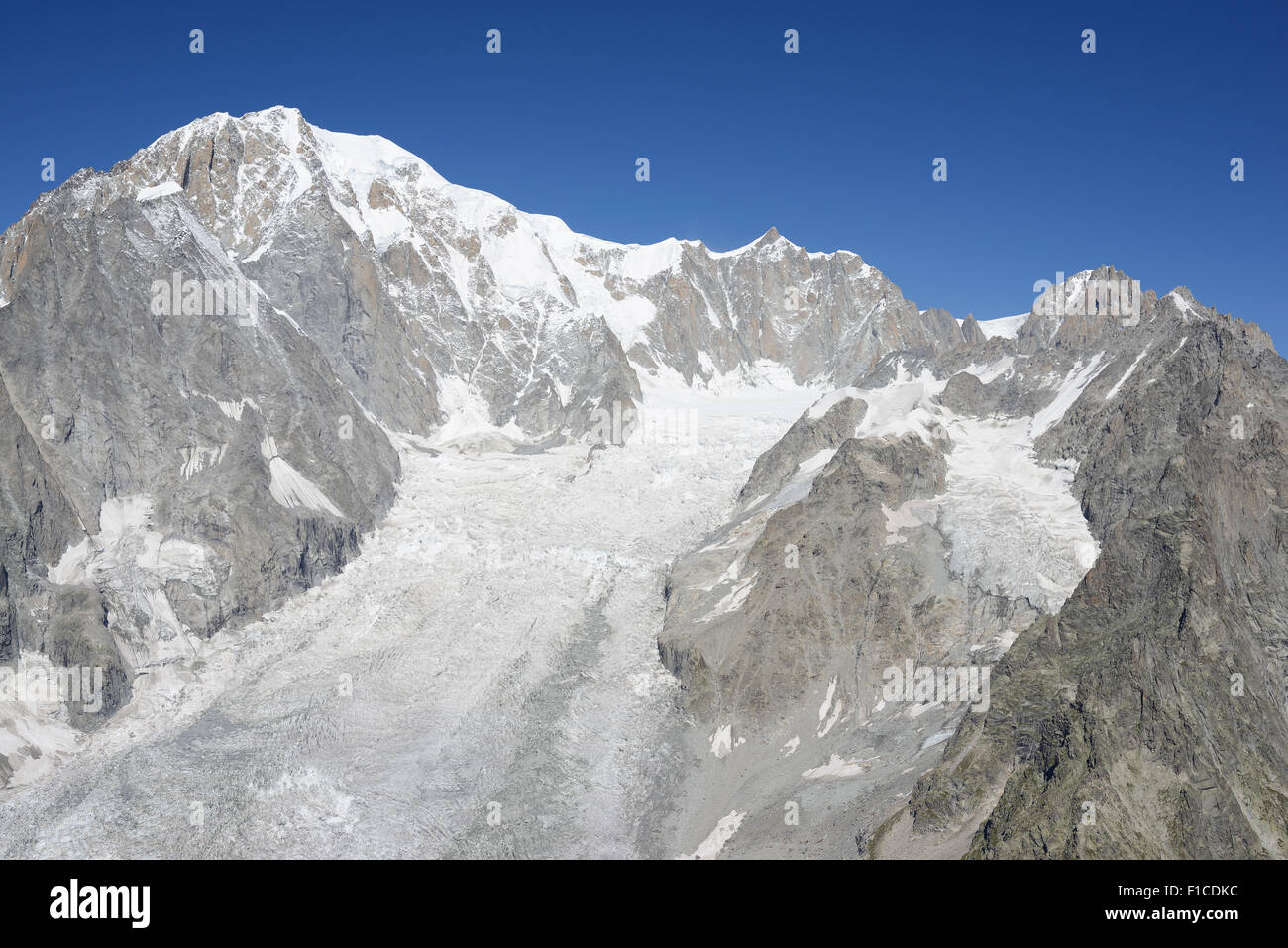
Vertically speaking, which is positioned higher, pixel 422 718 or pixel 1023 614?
pixel 1023 614

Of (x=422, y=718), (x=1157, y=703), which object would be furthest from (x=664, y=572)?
(x=1157, y=703)

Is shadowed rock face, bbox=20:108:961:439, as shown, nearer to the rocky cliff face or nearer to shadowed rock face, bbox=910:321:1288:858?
the rocky cliff face

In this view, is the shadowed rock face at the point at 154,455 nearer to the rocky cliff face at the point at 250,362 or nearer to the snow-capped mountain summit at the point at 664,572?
the rocky cliff face at the point at 250,362

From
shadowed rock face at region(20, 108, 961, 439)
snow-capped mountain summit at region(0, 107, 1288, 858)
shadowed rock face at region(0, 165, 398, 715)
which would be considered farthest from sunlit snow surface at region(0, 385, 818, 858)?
shadowed rock face at region(20, 108, 961, 439)

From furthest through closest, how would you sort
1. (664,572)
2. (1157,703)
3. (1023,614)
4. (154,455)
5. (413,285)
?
(413,285) < (664,572) < (154,455) < (1023,614) < (1157,703)

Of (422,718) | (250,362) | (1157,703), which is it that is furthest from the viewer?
(250,362)

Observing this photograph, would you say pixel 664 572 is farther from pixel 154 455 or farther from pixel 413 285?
pixel 413 285
